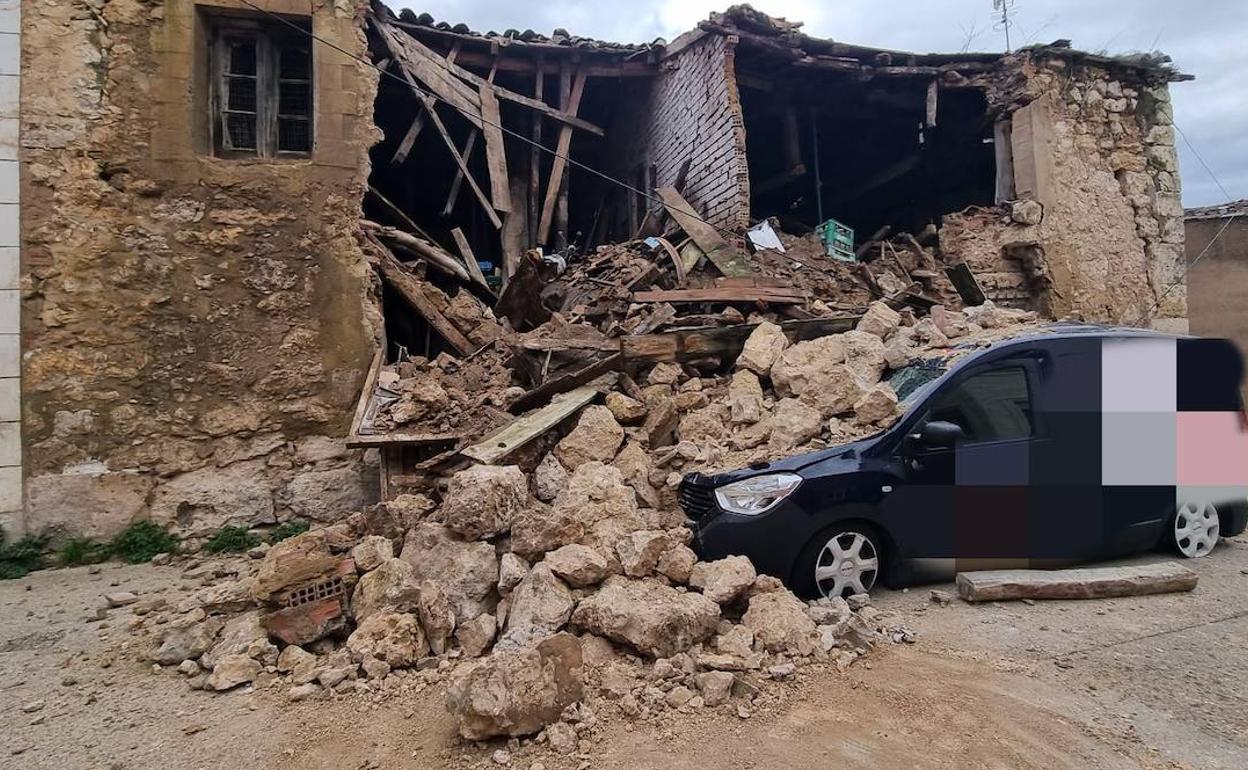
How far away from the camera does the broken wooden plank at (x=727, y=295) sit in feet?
22.0

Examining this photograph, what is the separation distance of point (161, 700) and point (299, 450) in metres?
3.10

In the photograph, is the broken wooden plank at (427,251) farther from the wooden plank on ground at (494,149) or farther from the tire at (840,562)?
the tire at (840,562)

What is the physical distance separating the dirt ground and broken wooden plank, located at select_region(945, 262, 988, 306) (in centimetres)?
507

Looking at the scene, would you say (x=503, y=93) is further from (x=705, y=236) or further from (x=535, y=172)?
(x=705, y=236)

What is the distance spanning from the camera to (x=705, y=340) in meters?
5.91

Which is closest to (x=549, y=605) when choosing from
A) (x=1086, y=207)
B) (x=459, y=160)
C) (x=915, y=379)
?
(x=915, y=379)

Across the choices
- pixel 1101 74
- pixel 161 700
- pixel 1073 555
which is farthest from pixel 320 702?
pixel 1101 74

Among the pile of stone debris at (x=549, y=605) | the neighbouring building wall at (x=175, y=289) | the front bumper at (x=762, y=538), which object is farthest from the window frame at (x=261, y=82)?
the front bumper at (x=762, y=538)

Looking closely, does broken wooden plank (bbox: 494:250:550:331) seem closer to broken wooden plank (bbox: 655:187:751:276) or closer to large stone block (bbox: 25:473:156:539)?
broken wooden plank (bbox: 655:187:751:276)

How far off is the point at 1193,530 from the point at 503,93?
882 cm

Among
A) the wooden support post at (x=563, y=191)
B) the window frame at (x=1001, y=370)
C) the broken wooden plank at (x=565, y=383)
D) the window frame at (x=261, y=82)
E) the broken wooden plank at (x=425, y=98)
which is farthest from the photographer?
the wooden support post at (x=563, y=191)

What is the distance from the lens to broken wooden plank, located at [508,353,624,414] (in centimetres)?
567

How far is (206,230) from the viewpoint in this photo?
19.2 feet

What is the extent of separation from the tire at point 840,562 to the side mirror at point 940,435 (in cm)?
66
